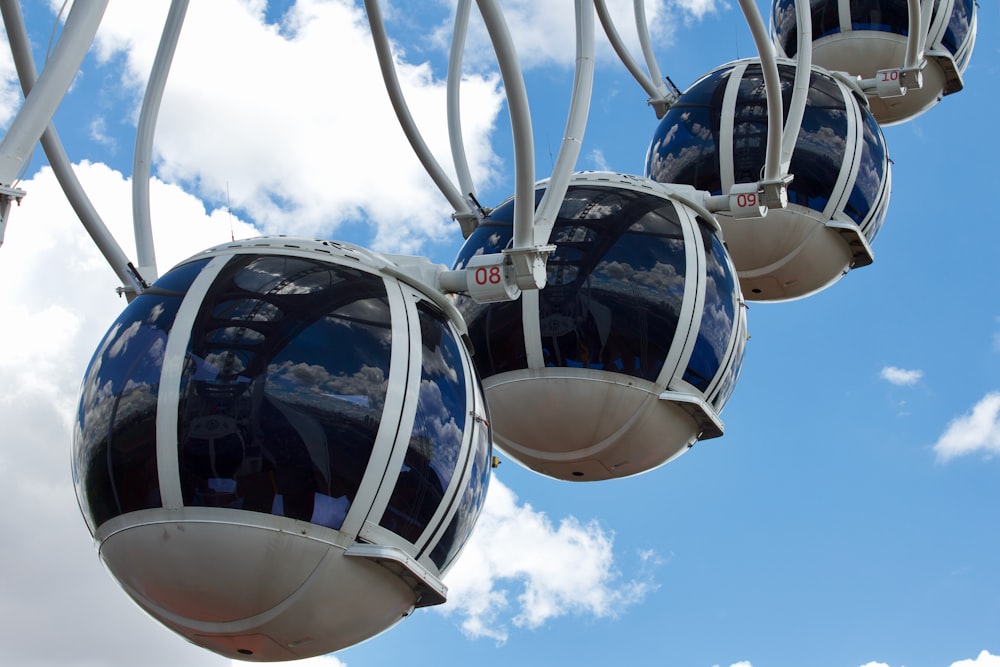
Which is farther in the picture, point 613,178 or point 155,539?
point 613,178

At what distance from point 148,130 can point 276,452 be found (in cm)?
471

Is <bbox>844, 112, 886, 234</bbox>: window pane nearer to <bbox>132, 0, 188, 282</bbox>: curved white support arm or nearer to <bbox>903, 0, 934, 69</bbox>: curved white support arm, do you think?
<bbox>903, 0, 934, 69</bbox>: curved white support arm

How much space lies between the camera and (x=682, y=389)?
15484 millimetres

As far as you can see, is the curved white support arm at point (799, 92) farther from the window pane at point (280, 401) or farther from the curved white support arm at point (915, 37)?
the window pane at point (280, 401)

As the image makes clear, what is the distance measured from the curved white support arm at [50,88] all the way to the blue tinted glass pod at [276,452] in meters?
2.49

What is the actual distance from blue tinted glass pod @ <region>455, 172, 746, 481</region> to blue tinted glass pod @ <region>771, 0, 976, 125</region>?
31.7 feet

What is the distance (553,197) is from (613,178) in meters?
2.77

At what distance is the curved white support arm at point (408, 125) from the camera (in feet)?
55.3

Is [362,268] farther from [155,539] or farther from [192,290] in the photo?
[155,539]

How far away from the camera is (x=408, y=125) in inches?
701

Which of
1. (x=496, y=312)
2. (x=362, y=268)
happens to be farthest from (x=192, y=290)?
(x=496, y=312)

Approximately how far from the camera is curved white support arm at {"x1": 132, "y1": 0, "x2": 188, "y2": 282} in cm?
1443

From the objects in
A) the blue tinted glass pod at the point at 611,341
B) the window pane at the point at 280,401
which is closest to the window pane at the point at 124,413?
the window pane at the point at 280,401

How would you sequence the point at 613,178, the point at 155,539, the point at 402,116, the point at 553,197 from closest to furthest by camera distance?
1. the point at 155,539
2. the point at 553,197
3. the point at 613,178
4. the point at 402,116
